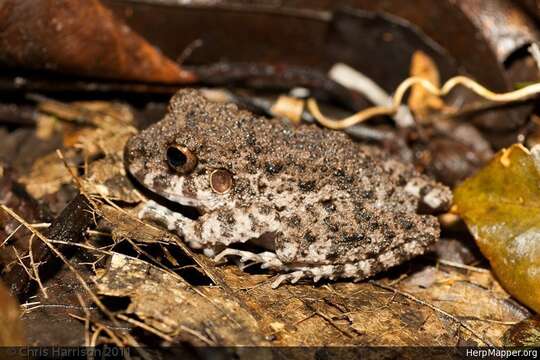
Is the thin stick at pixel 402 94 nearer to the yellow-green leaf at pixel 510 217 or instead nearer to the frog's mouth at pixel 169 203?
the yellow-green leaf at pixel 510 217

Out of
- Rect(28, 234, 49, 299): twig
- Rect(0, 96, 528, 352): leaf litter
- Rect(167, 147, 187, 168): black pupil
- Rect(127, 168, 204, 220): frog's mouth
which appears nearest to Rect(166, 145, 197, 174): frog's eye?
Rect(167, 147, 187, 168): black pupil

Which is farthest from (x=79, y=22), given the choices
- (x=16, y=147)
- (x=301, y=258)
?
(x=301, y=258)

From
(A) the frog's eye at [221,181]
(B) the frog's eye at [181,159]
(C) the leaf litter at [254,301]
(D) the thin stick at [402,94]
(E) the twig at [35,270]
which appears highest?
(D) the thin stick at [402,94]

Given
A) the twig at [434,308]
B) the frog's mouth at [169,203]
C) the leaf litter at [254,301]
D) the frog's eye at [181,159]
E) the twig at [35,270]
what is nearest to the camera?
the leaf litter at [254,301]

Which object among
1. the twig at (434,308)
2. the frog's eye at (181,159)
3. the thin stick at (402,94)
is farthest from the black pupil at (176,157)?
the thin stick at (402,94)

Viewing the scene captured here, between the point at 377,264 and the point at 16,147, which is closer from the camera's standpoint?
the point at 377,264

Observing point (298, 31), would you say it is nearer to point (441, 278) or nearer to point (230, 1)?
point (230, 1)

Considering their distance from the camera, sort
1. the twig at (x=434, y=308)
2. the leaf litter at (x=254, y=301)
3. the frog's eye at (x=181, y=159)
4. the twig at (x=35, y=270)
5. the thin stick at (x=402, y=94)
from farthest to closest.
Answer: the thin stick at (x=402, y=94)
the frog's eye at (x=181, y=159)
the twig at (x=434, y=308)
the twig at (x=35, y=270)
the leaf litter at (x=254, y=301)
